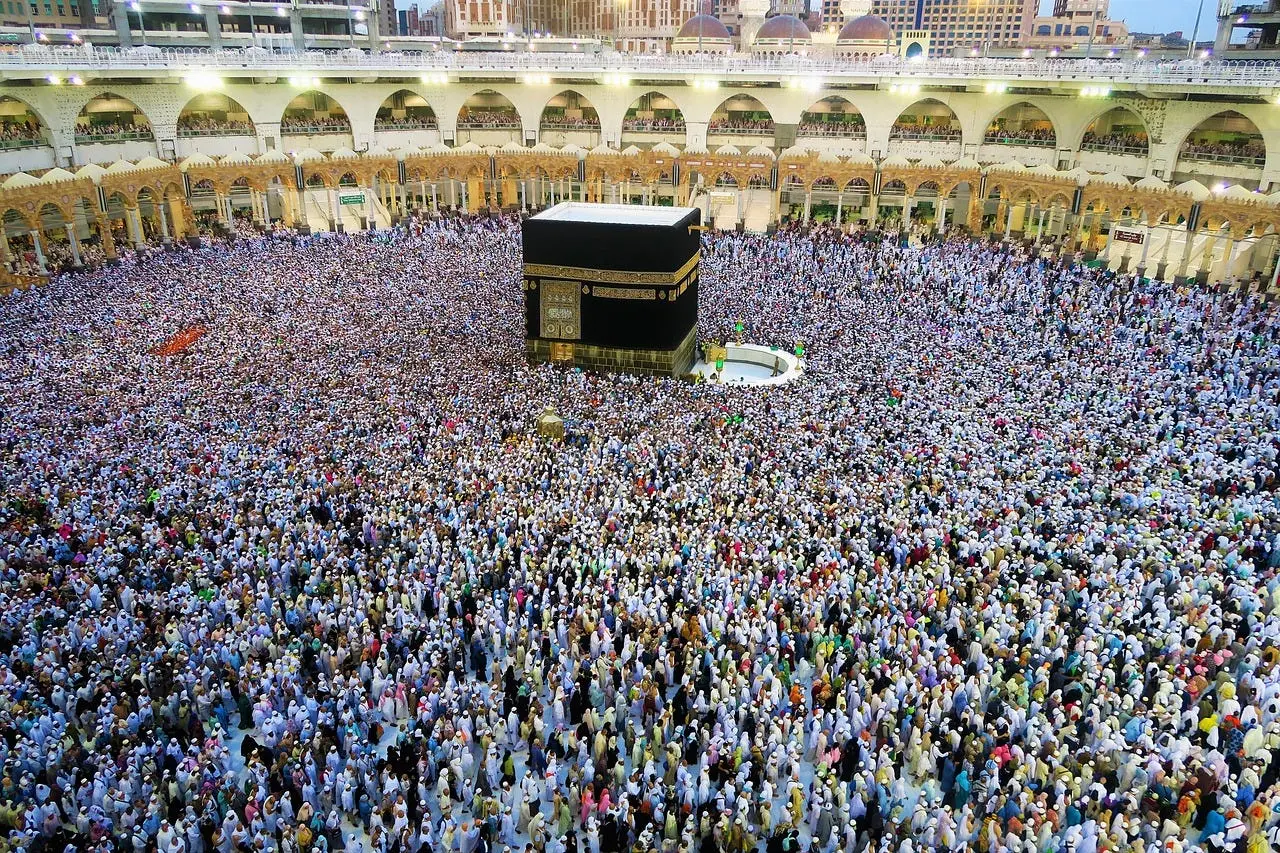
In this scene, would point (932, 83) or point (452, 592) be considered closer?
point (452, 592)

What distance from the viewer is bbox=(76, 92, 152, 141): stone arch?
26438mm

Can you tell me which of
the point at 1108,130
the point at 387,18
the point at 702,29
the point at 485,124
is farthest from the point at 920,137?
the point at 387,18

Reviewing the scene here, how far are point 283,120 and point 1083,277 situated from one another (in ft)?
86.0

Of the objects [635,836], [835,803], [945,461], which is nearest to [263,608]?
[635,836]

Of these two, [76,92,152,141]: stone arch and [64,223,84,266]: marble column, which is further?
[76,92,152,141]: stone arch

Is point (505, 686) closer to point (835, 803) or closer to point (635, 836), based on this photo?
point (635, 836)

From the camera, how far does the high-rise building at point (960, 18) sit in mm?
88750

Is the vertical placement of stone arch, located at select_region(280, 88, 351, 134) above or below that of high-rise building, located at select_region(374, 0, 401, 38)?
below

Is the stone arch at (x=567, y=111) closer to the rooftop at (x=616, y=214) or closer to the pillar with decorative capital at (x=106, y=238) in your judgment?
the pillar with decorative capital at (x=106, y=238)

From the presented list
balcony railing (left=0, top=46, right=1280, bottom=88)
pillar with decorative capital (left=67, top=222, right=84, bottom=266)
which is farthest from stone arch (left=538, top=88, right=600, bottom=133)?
pillar with decorative capital (left=67, top=222, right=84, bottom=266)

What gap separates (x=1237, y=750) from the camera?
23.9 feet

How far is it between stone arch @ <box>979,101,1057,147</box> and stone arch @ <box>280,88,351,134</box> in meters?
22.7

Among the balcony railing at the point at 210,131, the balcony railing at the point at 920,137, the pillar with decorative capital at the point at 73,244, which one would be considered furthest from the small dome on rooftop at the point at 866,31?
the pillar with decorative capital at the point at 73,244

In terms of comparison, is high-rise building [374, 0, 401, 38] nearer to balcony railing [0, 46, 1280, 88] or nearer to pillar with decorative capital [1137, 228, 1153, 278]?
balcony railing [0, 46, 1280, 88]
